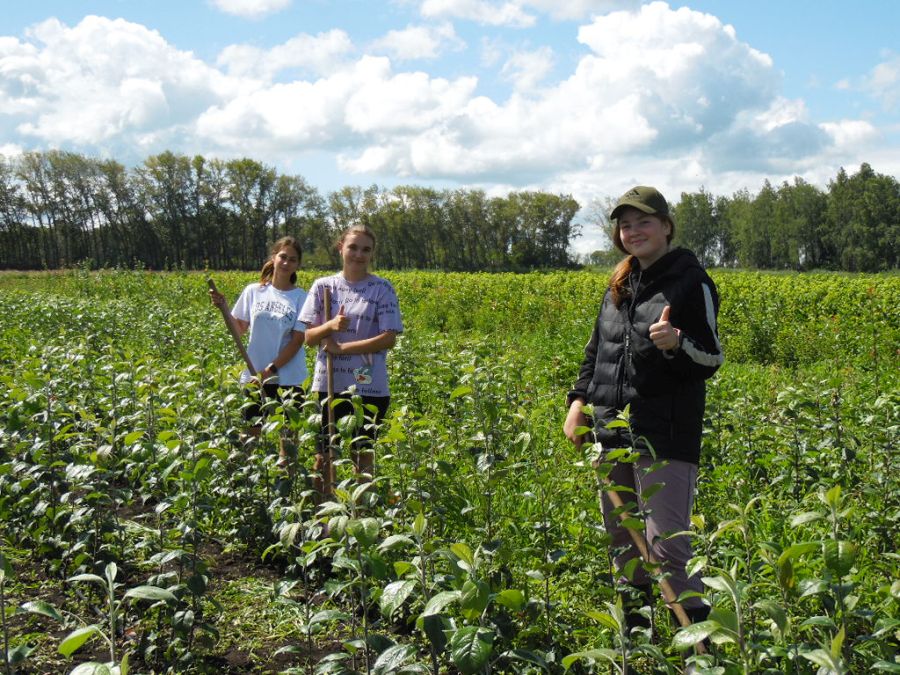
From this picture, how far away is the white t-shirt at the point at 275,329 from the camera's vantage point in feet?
14.8

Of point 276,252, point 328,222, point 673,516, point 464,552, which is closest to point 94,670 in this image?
point 464,552

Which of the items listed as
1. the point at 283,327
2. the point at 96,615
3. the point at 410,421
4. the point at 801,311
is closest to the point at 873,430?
the point at 410,421

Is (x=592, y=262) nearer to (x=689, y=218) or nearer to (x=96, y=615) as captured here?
(x=689, y=218)

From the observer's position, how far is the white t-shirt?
451 cm

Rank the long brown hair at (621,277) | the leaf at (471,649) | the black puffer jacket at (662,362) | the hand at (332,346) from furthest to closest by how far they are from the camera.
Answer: the hand at (332,346) → the long brown hair at (621,277) → the black puffer jacket at (662,362) → the leaf at (471,649)

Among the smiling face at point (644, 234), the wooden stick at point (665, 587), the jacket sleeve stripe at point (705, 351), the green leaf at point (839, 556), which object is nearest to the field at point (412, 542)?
the green leaf at point (839, 556)

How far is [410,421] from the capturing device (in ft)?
10.1

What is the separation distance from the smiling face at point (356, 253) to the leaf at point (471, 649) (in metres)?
2.51

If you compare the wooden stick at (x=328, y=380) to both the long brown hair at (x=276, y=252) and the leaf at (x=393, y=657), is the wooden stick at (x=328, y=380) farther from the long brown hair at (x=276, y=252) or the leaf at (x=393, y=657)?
the leaf at (x=393, y=657)

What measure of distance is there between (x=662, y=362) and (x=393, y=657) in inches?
50.9

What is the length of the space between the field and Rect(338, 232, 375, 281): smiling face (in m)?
0.81

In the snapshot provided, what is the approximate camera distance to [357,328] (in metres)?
3.83

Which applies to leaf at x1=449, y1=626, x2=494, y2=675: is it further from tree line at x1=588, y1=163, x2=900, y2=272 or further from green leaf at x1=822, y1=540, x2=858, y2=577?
tree line at x1=588, y1=163, x2=900, y2=272

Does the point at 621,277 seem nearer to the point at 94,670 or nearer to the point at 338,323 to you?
the point at 338,323
